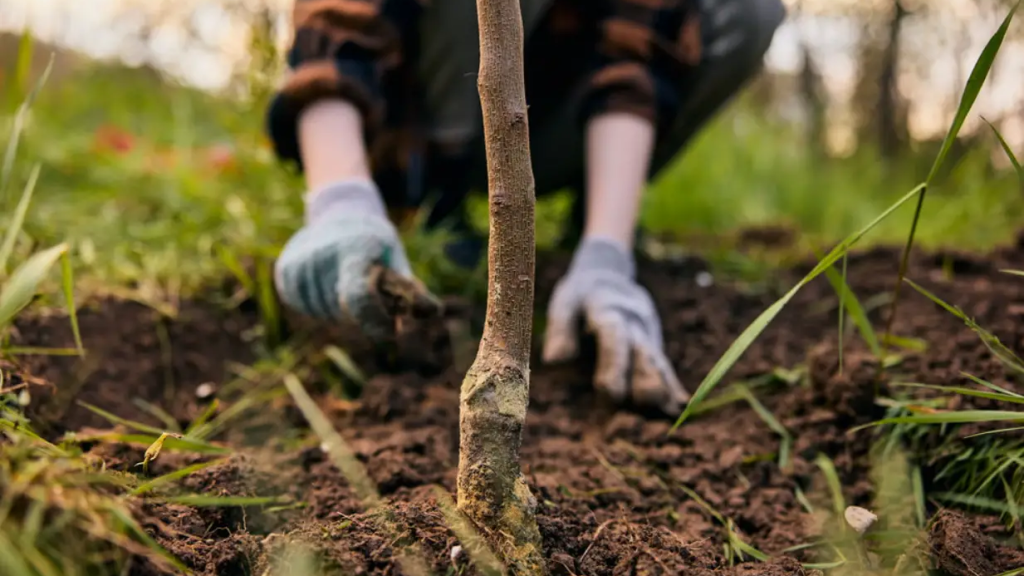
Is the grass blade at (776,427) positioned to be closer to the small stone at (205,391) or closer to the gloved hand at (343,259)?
the gloved hand at (343,259)

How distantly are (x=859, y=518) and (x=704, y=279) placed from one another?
111 centimetres

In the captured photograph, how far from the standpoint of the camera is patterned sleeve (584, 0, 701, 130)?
1.74 metres

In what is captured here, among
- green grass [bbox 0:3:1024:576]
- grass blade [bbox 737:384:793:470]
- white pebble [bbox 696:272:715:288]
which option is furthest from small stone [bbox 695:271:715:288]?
grass blade [bbox 737:384:793:470]

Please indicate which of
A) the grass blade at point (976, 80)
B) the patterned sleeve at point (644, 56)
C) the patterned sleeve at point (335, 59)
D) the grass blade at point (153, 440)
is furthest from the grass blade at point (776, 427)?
the patterned sleeve at point (335, 59)

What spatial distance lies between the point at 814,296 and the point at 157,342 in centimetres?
151

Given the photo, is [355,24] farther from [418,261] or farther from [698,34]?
[698,34]

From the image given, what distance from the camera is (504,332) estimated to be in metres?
0.86

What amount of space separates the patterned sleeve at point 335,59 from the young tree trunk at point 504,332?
850mm

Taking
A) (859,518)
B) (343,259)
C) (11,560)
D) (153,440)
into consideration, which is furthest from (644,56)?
(11,560)

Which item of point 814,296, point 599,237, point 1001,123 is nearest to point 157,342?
point 599,237

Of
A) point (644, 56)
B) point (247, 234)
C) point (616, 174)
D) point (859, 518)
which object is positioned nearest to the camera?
point (859, 518)

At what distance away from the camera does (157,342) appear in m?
1.55

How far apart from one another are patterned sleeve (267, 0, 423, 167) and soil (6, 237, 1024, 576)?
0.46 m

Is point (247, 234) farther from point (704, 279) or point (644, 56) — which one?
point (704, 279)
